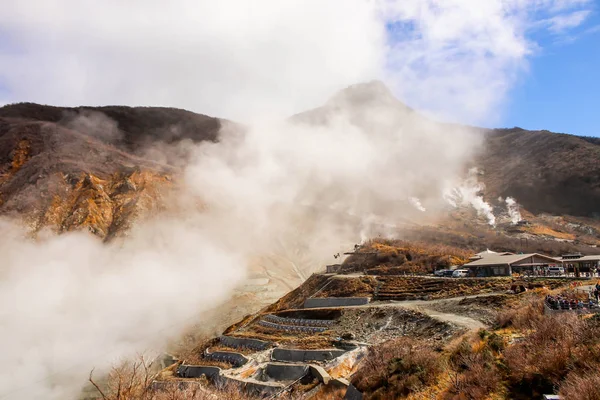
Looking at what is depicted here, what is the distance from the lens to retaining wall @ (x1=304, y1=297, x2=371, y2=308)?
1591 inches

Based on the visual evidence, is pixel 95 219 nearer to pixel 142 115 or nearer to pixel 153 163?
pixel 153 163

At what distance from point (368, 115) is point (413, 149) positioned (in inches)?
1234

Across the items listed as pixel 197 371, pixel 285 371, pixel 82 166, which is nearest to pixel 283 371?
pixel 285 371

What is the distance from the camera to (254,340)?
34.2m

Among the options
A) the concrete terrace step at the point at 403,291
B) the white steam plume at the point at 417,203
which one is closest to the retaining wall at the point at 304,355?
the concrete terrace step at the point at 403,291

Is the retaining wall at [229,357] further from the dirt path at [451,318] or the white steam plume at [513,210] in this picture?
the white steam plume at [513,210]

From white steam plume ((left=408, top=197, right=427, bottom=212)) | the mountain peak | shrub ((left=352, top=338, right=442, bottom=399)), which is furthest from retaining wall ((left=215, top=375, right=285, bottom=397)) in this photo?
the mountain peak

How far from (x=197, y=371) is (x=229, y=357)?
247 centimetres

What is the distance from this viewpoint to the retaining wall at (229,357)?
2952cm

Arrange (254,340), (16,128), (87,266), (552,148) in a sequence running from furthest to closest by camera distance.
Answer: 1. (552,148)
2. (16,128)
3. (87,266)
4. (254,340)

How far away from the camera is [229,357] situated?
103 feet

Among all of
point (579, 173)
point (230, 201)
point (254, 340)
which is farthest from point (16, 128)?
point (579, 173)

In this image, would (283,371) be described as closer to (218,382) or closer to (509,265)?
(218,382)

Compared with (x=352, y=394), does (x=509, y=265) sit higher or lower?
higher
